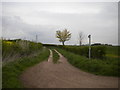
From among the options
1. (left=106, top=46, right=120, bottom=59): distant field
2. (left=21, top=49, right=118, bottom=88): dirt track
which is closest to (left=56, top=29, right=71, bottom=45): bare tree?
(left=106, top=46, right=120, bottom=59): distant field

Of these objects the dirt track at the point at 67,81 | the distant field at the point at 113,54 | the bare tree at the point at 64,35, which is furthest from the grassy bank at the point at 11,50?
the bare tree at the point at 64,35

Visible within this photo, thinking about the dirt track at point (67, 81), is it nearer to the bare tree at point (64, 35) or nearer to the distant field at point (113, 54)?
the distant field at point (113, 54)

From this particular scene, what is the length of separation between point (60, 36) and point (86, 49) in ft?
161

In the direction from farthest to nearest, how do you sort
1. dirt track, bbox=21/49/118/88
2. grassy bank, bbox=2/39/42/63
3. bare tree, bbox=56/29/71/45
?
1. bare tree, bbox=56/29/71/45
2. grassy bank, bbox=2/39/42/63
3. dirt track, bbox=21/49/118/88

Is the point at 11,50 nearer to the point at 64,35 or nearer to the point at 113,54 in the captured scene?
the point at 113,54

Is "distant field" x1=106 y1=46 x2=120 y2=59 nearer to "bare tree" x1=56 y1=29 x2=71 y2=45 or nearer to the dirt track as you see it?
the dirt track

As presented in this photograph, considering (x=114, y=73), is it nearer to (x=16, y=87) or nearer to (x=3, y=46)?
(x=16, y=87)

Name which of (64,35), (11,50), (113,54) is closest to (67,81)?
(11,50)

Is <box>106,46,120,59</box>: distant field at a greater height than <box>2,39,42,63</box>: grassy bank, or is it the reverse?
<box>2,39,42,63</box>: grassy bank

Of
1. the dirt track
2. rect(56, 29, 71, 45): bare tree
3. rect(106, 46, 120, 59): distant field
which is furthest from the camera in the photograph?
rect(56, 29, 71, 45): bare tree

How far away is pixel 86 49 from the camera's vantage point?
20.3 m

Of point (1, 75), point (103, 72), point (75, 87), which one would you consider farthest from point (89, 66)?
point (1, 75)

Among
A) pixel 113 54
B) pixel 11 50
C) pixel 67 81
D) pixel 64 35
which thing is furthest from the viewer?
pixel 64 35

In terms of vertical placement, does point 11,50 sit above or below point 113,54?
above
